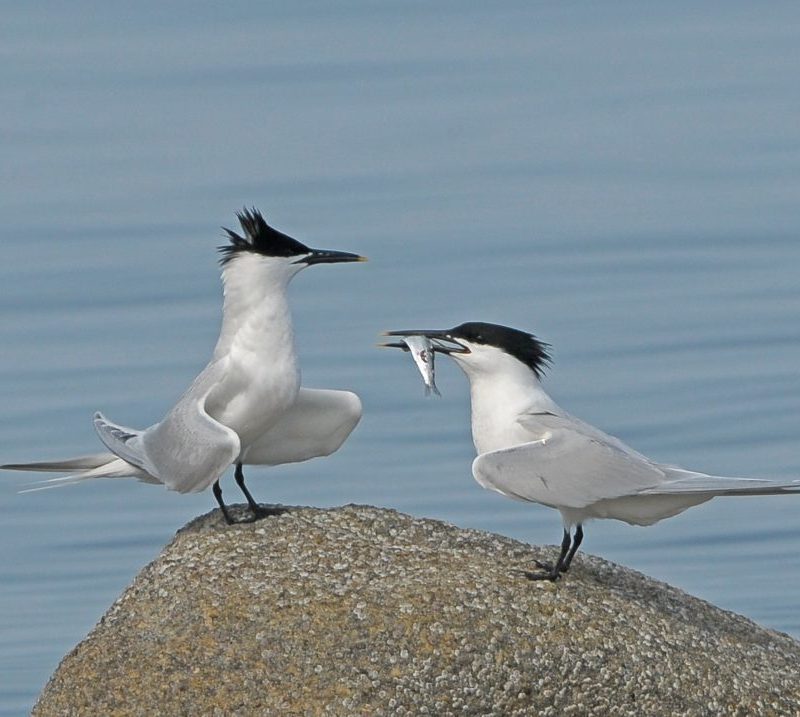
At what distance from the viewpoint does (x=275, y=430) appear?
32.4 feet

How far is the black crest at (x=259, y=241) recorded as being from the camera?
9.74m

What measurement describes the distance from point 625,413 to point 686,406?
0.47 metres

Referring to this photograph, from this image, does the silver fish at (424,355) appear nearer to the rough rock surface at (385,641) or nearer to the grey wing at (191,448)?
the rough rock surface at (385,641)

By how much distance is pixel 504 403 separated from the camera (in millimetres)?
9367

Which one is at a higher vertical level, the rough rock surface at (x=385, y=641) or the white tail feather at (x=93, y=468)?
the white tail feather at (x=93, y=468)

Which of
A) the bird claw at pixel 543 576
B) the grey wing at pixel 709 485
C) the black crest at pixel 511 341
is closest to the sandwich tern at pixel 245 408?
the black crest at pixel 511 341

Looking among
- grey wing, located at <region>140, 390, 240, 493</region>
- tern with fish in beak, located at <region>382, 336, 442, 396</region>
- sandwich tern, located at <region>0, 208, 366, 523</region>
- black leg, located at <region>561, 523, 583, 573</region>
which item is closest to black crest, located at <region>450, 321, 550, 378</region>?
tern with fish in beak, located at <region>382, 336, 442, 396</region>

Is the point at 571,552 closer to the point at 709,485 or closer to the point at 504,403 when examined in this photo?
the point at 709,485

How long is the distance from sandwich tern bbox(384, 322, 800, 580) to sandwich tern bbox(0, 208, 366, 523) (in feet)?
2.40

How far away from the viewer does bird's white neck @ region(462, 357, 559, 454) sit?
9.30 metres

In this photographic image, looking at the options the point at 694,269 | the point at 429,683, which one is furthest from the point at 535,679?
the point at 694,269

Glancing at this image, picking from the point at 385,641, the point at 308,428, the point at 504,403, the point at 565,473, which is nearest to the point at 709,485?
the point at 565,473

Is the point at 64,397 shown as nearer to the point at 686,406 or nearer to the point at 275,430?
the point at 686,406

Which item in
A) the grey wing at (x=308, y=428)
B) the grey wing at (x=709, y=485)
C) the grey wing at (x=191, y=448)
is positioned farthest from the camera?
the grey wing at (x=308, y=428)
